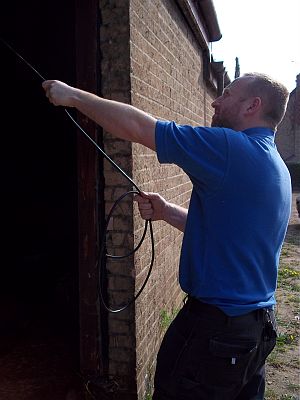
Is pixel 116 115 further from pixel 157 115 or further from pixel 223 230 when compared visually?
pixel 157 115

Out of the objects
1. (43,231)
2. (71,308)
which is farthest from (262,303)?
(43,231)

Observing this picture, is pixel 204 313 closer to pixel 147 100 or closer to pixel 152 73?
pixel 147 100

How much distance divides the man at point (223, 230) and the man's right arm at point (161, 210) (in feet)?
1.94

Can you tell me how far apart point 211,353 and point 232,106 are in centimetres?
112

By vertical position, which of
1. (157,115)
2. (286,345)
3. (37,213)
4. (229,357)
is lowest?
(286,345)

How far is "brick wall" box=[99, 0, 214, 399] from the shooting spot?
130 inches

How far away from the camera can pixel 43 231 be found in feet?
24.0

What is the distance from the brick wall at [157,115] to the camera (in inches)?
140

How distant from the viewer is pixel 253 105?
2307mm

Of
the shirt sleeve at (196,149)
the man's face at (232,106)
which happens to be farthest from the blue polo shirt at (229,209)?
the man's face at (232,106)

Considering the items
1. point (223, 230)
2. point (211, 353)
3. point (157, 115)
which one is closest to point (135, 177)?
point (157, 115)

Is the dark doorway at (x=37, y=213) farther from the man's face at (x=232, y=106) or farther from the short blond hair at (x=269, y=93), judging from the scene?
the short blond hair at (x=269, y=93)

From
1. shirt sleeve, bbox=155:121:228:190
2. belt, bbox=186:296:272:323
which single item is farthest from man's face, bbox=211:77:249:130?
belt, bbox=186:296:272:323

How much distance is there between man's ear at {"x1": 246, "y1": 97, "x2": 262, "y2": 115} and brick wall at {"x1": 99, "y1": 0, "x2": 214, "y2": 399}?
1.17 metres
